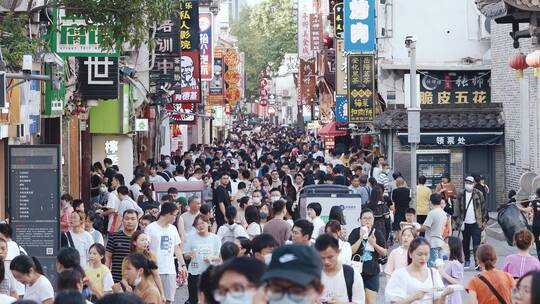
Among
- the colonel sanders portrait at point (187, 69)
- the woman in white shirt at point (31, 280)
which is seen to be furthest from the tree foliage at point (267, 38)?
the woman in white shirt at point (31, 280)

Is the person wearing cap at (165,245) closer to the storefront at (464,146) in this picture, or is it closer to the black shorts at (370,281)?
the black shorts at (370,281)

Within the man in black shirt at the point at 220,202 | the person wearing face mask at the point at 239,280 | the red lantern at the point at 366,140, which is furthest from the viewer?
the red lantern at the point at 366,140

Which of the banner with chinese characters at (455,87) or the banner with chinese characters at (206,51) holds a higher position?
the banner with chinese characters at (206,51)

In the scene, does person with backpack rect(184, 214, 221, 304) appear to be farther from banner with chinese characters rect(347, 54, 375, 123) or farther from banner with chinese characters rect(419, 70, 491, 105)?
banner with chinese characters rect(347, 54, 375, 123)

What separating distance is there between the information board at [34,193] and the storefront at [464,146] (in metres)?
21.1

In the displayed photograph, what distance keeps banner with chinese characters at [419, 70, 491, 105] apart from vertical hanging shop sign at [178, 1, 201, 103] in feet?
22.9

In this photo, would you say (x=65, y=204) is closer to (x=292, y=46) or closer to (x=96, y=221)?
(x=96, y=221)

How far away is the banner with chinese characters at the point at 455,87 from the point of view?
39.3m

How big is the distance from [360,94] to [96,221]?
21526mm

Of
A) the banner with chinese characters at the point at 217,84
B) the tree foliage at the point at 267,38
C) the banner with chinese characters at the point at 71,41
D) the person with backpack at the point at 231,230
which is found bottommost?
the person with backpack at the point at 231,230

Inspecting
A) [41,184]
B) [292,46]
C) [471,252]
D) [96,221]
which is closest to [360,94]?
[471,252]

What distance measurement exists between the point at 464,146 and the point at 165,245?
72.8ft

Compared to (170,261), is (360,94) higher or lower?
higher

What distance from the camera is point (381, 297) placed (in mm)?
19359
